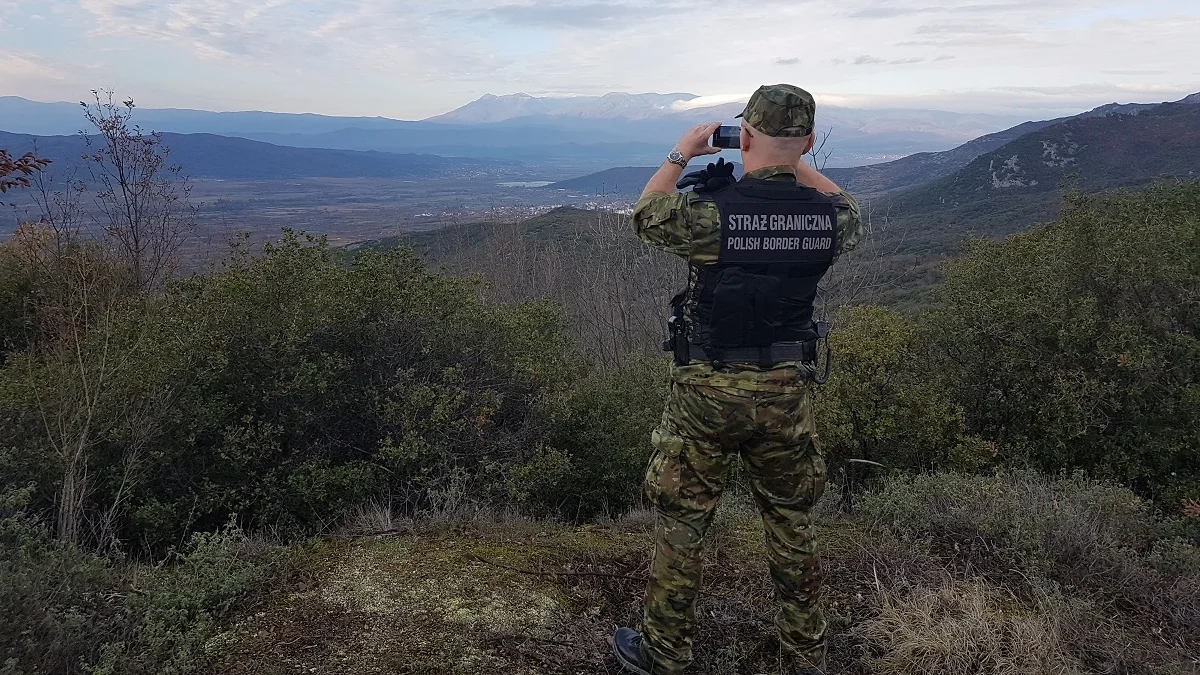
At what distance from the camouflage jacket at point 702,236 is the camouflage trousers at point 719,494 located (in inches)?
1.8

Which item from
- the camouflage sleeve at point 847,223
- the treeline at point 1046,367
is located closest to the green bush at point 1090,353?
the treeline at point 1046,367

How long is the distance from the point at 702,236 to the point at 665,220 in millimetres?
153

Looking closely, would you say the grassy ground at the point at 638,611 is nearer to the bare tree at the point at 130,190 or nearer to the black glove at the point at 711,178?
the black glove at the point at 711,178

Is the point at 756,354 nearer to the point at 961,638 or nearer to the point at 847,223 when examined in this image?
the point at 847,223

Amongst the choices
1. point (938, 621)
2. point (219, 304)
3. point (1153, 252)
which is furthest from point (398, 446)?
point (1153, 252)

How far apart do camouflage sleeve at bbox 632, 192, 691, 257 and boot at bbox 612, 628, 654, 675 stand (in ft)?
5.41

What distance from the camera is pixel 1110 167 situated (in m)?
71.5

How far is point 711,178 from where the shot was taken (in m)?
2.54

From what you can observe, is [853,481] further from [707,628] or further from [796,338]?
[796,338]

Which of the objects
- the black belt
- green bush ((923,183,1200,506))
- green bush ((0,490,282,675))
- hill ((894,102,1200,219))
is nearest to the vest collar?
the black belt

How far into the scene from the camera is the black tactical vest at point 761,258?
2.47 meters

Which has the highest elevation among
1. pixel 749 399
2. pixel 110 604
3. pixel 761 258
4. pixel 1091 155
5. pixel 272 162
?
pixel 272 162

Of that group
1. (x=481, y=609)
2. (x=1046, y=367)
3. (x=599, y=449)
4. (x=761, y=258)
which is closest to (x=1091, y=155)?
(x=1046, y=367)

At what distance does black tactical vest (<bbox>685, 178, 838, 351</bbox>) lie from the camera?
2469mm
